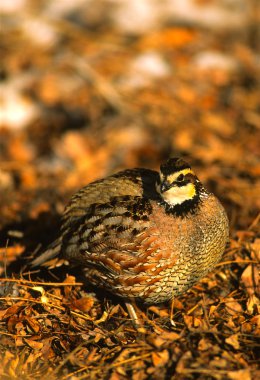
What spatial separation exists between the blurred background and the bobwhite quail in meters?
1.12

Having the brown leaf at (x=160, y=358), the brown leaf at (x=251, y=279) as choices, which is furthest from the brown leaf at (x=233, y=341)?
the brown leaf at (x=251, y=279)

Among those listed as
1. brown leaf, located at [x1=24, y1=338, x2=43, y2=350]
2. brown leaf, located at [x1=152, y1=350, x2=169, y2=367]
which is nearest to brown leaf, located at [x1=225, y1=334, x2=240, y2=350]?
brown leaf, located at [x1=152, y1=350, x2=169, y2=367]

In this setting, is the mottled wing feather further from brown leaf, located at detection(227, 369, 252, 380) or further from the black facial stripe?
brown leaf, located at detection(227, 369, 252, 380)

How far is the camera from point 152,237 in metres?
4.05

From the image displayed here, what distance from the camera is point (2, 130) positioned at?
776cm

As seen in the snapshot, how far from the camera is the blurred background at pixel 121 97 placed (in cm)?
654

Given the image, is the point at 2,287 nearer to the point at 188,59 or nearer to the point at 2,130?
the point at 2,130

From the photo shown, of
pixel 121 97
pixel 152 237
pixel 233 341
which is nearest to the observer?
pixel 233 341

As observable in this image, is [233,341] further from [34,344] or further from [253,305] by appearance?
[34,344]

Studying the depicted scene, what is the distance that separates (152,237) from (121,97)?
4344mm

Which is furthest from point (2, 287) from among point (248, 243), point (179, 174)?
point (248, 243)

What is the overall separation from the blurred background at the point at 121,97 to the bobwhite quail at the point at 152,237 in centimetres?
112

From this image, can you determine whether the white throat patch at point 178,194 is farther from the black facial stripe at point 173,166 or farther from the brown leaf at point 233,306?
the brown leaf at point 233,306

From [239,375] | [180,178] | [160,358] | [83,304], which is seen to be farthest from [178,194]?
[239,375]
